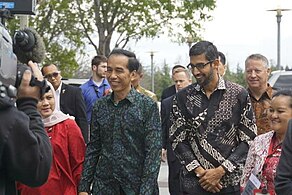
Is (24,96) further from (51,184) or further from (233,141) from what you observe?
(233,141)

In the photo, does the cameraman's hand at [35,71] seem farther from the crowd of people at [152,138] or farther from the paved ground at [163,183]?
the paved ground at [163,183]

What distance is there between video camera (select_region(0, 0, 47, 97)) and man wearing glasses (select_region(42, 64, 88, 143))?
17.9 ft

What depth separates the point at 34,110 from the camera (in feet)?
10.7

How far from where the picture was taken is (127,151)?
538cm

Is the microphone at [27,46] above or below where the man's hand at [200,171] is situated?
above

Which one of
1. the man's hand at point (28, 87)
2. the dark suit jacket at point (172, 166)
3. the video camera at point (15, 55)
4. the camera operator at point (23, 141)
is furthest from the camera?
the dark suit jacket at point (172, 166)

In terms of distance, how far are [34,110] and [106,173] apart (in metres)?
2.25

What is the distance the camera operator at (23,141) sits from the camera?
3.02 m

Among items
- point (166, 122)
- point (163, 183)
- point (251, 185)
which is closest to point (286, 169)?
point (251, 185)

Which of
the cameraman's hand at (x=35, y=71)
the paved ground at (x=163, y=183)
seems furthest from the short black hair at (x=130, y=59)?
the paved ground at (x=163, y=183)

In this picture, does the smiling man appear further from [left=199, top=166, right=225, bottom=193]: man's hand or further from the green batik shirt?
the green batik shirt

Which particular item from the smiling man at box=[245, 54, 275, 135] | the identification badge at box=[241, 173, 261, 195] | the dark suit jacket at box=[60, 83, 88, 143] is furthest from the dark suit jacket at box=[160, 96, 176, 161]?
the identification badge at box=[241, 173, 261, 195]

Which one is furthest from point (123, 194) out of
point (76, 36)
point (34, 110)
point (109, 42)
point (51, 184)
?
point (76, 36)

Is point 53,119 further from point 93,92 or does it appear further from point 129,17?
point 129,17
